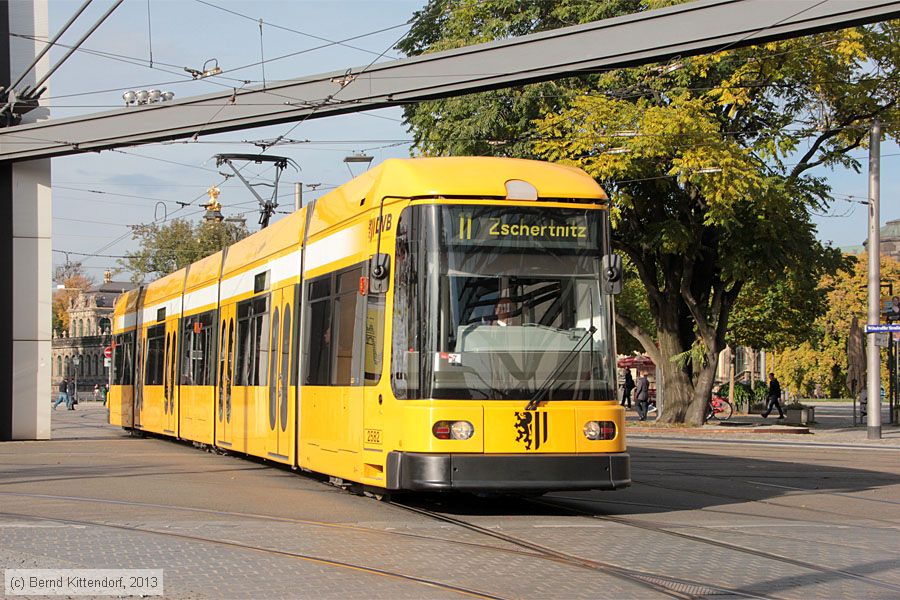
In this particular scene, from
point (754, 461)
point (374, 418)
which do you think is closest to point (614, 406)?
point (374, 418)

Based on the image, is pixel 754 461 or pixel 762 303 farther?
pixel 762 303

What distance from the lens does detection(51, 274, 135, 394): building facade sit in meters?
120

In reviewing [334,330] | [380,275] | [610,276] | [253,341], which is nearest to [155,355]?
[253,341]

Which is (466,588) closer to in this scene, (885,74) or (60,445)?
(60,445)

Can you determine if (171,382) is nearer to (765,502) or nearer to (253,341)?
(253,341)

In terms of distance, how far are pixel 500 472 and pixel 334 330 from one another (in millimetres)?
3170

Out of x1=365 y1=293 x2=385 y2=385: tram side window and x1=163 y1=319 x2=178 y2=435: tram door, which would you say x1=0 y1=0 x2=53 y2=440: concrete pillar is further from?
x1=365 y1=293 x2=385 y2=385: tram side window

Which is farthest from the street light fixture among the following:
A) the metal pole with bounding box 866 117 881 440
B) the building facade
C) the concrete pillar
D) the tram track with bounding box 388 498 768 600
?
the building facade

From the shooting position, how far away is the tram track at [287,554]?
7.94 meters

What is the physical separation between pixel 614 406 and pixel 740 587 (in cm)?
397

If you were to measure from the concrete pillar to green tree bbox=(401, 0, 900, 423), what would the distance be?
32.8 ft

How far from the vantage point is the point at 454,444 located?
1151cm

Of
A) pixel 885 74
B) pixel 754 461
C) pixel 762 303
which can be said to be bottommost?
pixel 754 461

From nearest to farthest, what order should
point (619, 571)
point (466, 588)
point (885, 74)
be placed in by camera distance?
point (466, 588) → point (619, 571) → point (885, 74)
